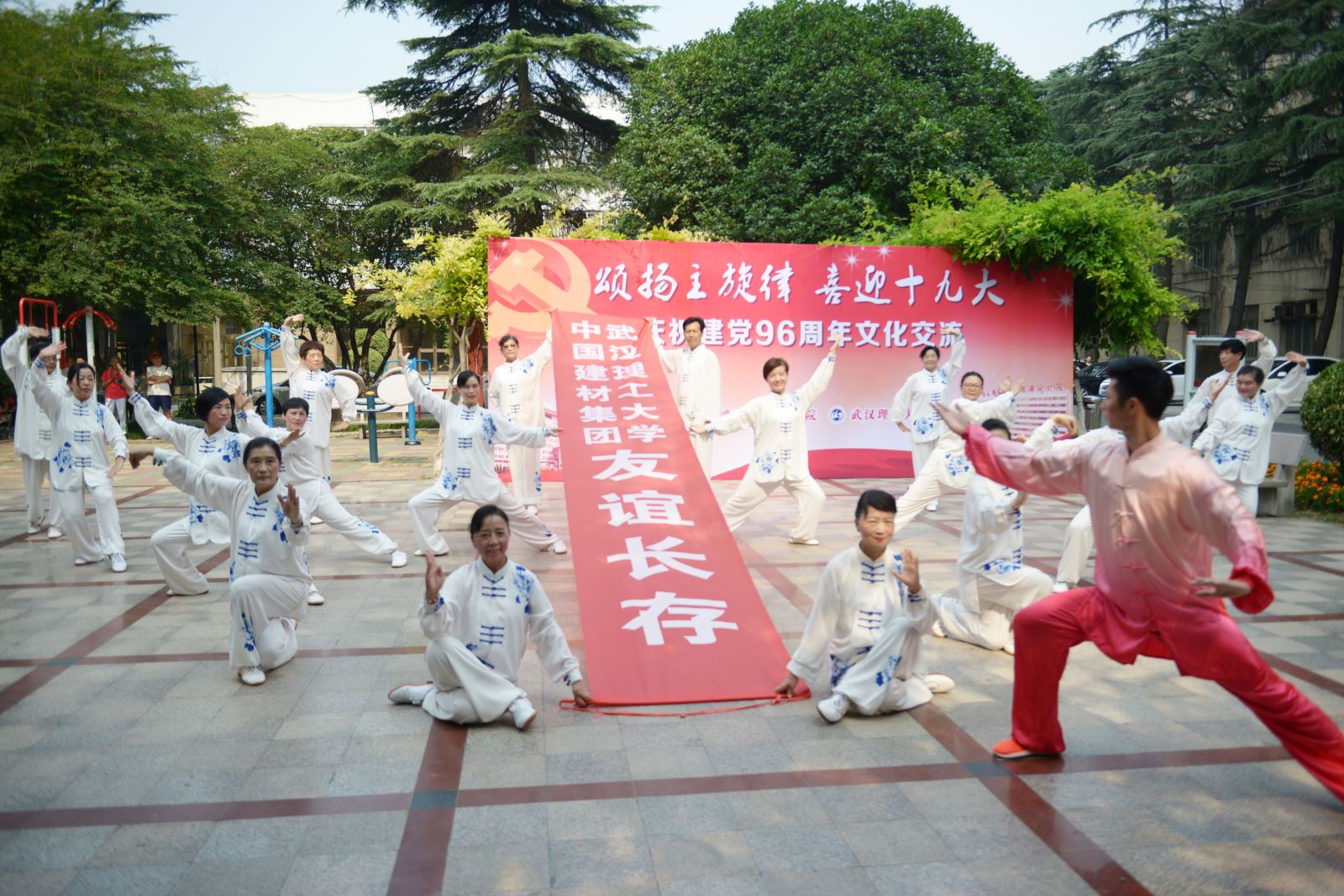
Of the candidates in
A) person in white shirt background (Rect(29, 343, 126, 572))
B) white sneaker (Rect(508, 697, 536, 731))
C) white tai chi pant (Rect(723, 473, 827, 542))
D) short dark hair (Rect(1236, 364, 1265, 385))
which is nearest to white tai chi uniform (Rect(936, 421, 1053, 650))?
white sneaker (Rect(508, 697, 536, 731))

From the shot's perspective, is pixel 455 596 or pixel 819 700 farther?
pixel 819 700

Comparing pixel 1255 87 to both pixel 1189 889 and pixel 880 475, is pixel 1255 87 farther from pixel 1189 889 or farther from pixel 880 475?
pixel 1189 889

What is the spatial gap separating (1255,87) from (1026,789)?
24604 mm

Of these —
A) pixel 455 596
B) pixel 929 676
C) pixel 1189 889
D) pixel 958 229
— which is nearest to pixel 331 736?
pixel 455 596

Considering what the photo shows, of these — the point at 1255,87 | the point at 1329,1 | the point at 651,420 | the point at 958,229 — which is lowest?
the point at 651,420

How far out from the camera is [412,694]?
14.6ft

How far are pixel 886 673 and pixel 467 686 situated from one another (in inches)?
70.3

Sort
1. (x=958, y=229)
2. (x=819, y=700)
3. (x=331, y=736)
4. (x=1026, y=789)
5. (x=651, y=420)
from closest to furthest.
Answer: (x=1026, y=789) → (x=331, y=736) → (x=819, y=700) → (x=651, y=420) → (x=958, y=229)

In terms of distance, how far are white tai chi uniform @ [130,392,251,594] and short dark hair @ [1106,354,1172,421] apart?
16.5ft

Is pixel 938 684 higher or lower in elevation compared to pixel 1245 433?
lower

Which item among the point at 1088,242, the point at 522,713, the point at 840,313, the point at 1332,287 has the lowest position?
the point at 522,713

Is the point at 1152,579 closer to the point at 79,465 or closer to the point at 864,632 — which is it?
the point at 864,632

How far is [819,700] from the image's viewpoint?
450cm

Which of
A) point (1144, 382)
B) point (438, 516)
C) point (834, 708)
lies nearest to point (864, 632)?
point (834, 708)
